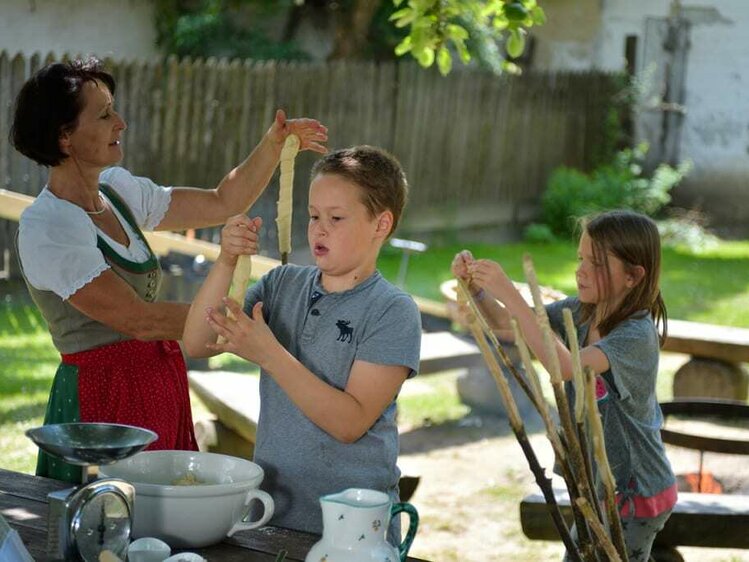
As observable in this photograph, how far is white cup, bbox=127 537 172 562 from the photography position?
6.32 feet

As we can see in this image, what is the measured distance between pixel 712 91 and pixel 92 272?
12.2 m

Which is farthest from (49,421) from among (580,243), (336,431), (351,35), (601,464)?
(351,35)

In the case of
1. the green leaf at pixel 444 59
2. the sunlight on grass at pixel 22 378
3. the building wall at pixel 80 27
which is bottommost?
the sunlight on grass at pixel 22 378

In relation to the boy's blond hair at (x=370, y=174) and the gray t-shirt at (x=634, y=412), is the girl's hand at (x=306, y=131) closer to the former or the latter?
the boy's blond hair at (x=370, y=174)

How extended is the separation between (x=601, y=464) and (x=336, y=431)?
76 centimetres

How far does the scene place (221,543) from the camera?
2.09 metres

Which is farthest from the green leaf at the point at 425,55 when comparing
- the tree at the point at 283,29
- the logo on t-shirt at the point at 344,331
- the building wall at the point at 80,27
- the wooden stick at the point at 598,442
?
the tree at the point at 283,29

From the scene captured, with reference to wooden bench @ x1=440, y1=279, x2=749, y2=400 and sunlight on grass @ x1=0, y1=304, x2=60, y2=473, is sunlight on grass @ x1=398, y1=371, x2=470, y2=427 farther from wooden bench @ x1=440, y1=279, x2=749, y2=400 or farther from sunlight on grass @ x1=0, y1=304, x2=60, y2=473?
sunlight on grass @ x1=0, y1=304, x2=60, y2=473

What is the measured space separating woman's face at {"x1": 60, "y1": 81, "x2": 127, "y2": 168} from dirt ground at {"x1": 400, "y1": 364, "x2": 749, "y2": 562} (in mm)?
1693

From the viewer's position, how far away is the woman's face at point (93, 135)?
2.92m

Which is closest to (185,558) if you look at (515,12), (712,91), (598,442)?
(598,442)

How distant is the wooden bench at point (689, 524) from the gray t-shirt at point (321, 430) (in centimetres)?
139

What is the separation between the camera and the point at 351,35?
47.2 feet

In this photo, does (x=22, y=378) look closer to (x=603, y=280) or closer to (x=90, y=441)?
(x=603, y=280)
